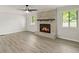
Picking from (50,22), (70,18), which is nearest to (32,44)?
(50,22)

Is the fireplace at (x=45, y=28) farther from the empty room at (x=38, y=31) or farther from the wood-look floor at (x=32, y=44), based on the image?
the wood-look floor at (x=32, y=44)

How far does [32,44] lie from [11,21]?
0.45 metres

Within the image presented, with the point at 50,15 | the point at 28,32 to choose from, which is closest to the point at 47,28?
the point at 50,15

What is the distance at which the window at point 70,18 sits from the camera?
4.78 feet

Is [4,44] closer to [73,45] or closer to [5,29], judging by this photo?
[5,29]

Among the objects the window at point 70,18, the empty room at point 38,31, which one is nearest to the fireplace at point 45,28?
the empty room at point 38,31

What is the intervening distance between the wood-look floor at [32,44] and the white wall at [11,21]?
8cm

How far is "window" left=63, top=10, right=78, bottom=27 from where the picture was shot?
4.78 feet

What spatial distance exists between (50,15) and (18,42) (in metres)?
0.65

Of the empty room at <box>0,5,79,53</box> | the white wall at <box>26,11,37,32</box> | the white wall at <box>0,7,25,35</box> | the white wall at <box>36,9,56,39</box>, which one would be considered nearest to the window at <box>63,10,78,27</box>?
the empty room at <box>0,5,79,53</box>

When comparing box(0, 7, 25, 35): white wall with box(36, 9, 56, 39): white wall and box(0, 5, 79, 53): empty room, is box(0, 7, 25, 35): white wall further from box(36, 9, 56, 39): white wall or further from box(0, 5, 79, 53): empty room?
box(36, 9, 56, 39): white wall
